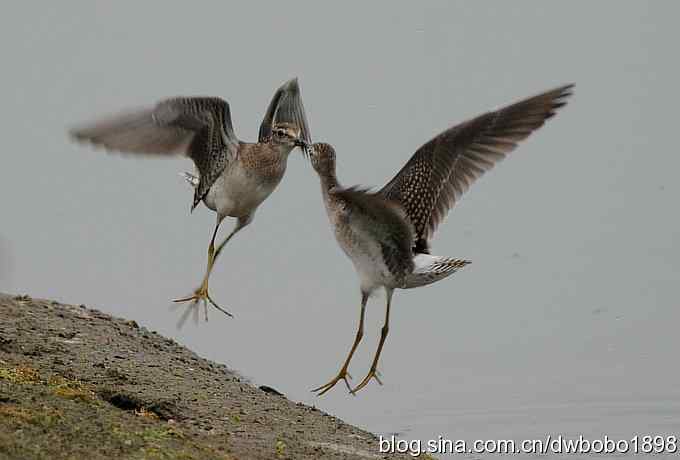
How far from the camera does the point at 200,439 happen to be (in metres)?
6.11

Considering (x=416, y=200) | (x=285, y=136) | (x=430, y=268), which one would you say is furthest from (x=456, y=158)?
(x=285, y=136)

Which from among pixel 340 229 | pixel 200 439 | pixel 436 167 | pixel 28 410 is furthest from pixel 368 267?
pixel 28 410

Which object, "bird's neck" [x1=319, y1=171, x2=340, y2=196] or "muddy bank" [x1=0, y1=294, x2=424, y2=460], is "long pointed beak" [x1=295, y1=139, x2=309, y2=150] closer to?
"bird's neck" [x1=319, y1=171, x2=340, y2=196]

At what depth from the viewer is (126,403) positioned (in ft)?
21.3

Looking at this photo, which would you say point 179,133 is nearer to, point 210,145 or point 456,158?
point 210,145

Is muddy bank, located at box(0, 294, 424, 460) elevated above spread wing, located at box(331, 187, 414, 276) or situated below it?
below

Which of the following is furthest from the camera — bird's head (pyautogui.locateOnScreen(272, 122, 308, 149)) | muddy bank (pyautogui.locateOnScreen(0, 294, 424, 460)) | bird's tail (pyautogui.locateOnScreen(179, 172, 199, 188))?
bird's tail (pyautogui.locateOnScreen(179, 172, 199, 188))

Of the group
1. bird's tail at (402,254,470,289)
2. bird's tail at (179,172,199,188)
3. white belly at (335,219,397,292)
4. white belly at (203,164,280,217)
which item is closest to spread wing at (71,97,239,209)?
white belly at (203,164,280,217)

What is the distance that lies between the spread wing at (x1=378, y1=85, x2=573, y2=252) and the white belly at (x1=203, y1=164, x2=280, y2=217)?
166 cm

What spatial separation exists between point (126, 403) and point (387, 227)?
229cm

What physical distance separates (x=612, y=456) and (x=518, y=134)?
254 centimetres

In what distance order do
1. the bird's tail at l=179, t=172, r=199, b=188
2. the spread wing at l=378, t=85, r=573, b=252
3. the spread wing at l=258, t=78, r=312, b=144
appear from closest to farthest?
the spread wing at l=378, t=85, r=573, b=252, the bird's tail at l=179, t=172, r=199, b=188, the spread wing at l=258, t=78, r=312, b=144

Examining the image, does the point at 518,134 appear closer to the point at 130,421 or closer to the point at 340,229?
the point at 340,229

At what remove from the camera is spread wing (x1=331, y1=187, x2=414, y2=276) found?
761cm
